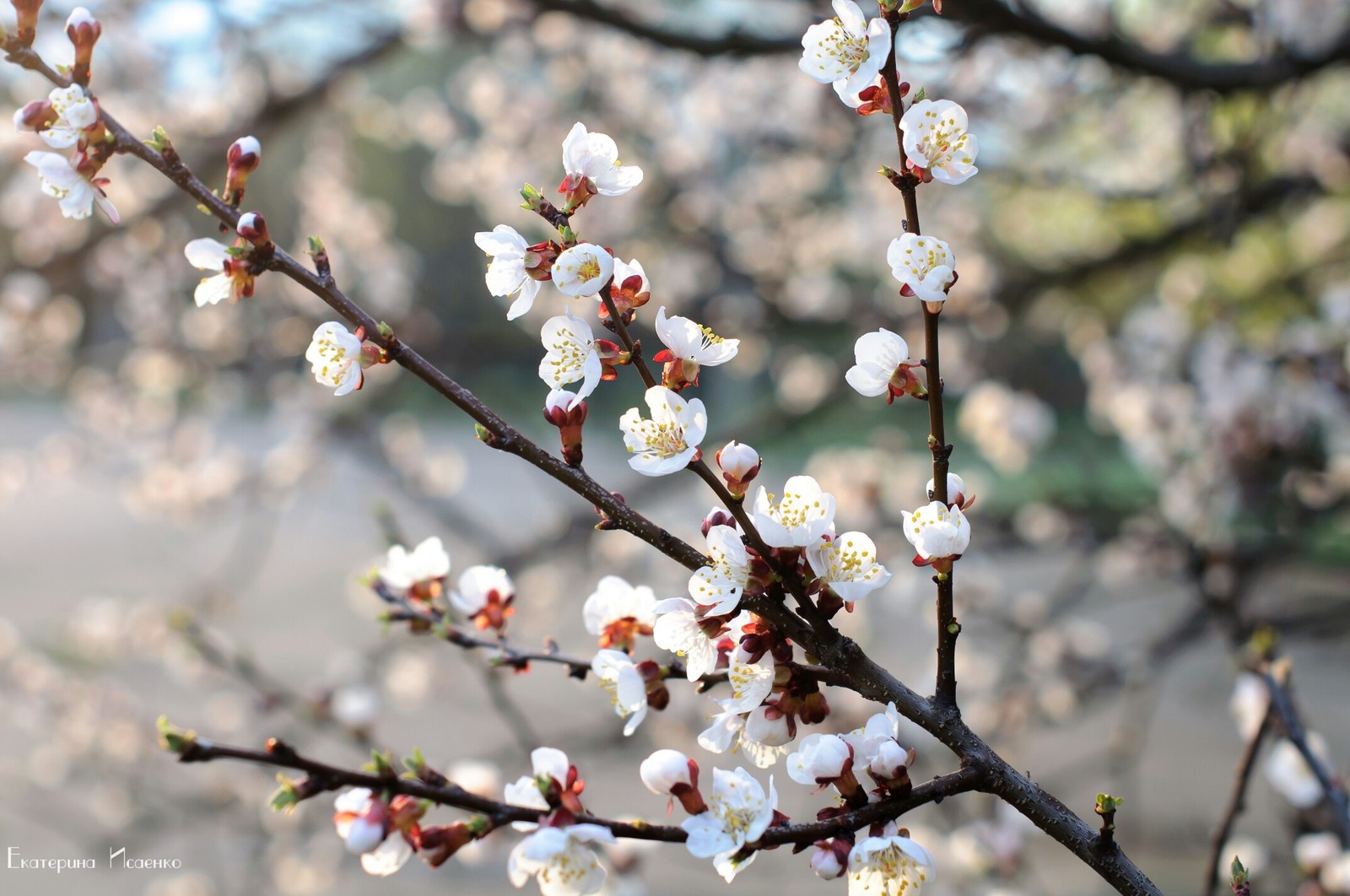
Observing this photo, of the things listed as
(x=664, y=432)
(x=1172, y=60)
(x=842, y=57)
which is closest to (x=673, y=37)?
(x=1172, y=60)

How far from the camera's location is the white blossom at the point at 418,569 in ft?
2.30

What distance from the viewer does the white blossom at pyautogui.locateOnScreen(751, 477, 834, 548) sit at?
0.51 m

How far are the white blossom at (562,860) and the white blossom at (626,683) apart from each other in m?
0.07

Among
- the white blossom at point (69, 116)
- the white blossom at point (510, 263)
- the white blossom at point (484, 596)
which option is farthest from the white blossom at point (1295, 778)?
the white blossom at point (69, 116)

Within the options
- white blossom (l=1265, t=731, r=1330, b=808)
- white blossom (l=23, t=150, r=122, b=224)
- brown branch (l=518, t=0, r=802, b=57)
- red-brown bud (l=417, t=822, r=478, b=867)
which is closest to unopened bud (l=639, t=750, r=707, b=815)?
red-brown bud (l=417, t=822, r=478, b=867)

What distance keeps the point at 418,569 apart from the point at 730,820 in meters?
0.32

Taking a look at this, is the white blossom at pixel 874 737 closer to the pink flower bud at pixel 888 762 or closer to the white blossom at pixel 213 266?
the pink flower bud at pixel 888 762

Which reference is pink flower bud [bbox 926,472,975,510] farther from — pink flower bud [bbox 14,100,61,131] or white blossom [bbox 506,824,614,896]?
pink flower bud [bbox 14,100,61,131]

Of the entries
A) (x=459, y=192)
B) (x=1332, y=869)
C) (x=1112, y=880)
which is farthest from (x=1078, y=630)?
(x=459, y=192)

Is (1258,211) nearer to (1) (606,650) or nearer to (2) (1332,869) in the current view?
(2) (1332,869)

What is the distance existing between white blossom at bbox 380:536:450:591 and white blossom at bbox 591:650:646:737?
179 mm

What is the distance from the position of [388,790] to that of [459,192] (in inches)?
221

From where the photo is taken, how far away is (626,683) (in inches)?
21.8

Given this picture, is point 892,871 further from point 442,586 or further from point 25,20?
point 25,20
